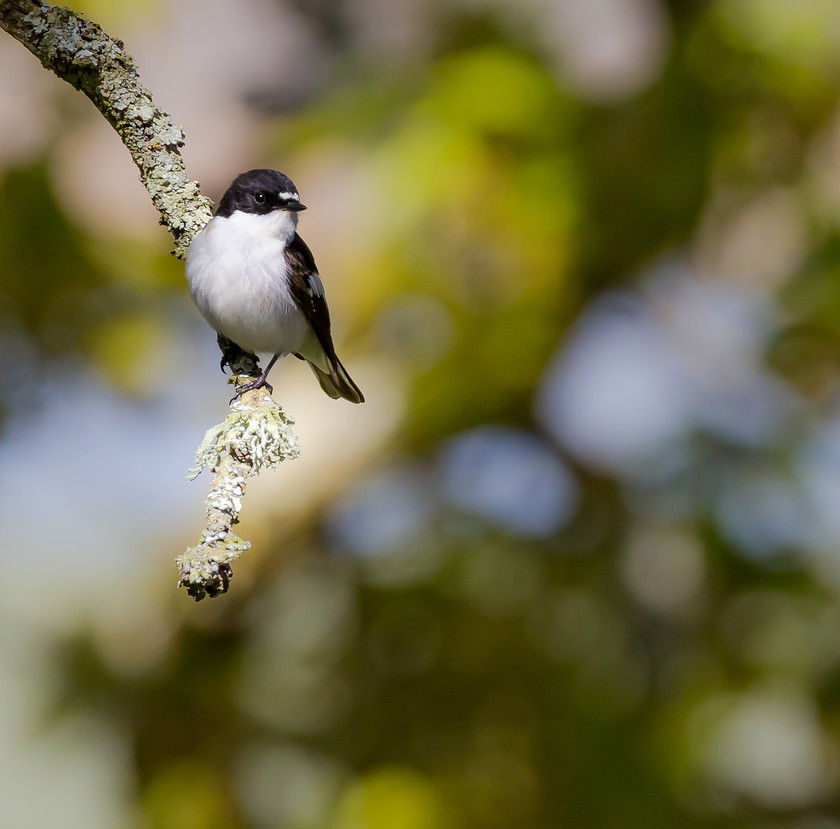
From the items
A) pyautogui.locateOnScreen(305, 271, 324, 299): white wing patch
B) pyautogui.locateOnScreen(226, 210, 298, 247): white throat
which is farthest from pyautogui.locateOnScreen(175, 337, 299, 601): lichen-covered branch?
pyautogui.locateOnScreen(305, 271, 324, 299): white wing patch

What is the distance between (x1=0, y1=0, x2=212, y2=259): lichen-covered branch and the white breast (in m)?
0.30

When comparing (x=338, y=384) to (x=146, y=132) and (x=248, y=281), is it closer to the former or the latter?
(x=248, y=281)

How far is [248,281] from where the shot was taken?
9.37 ft

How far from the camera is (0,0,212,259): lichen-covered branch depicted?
79.3 inches

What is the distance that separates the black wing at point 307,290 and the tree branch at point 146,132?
0.95 meters

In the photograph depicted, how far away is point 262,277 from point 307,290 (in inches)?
10.0

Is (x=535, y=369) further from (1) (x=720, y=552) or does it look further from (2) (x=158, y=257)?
(2) (x=158, y=257)

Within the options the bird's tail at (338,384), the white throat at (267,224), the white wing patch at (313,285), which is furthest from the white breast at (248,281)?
the bird's tail at (338,384)

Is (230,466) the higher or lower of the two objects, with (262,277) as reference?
lower

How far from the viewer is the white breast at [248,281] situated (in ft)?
8.66

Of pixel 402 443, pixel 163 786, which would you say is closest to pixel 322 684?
pixel 163 786

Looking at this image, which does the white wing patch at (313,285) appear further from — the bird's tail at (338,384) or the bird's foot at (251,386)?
the bird's foot at (251,386)

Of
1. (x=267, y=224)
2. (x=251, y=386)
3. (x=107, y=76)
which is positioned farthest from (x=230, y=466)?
(x=267, y=224)

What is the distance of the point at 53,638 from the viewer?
6066 mm
